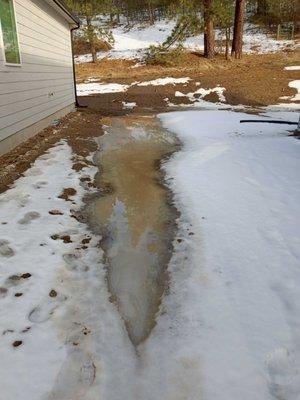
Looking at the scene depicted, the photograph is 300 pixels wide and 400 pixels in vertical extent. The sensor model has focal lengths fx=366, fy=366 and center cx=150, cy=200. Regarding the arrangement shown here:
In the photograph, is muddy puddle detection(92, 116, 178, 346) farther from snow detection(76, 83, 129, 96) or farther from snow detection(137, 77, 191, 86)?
snow detection(137, 77, 191, 86)

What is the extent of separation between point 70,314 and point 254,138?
7330 millimetres

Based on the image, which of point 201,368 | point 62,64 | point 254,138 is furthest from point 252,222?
point 62,64

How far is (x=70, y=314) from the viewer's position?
292 centimetres

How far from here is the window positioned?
7037 millimetres

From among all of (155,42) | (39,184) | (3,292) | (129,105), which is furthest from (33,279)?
(155,42)

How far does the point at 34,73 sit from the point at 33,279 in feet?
22.9

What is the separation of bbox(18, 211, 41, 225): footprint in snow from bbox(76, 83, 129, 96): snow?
15050 millimetres

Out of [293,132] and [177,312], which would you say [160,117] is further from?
[177,312]

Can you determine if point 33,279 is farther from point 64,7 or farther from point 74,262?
point 64,7

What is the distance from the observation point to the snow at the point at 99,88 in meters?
18.9

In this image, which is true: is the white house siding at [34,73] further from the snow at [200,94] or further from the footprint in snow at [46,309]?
the snow at [200,94]

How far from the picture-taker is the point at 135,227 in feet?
15.0

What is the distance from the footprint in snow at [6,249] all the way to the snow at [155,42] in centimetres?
2574

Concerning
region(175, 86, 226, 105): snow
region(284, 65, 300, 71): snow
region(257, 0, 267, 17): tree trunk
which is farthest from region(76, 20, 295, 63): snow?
→ region(175, 86, 226, 105): snow
